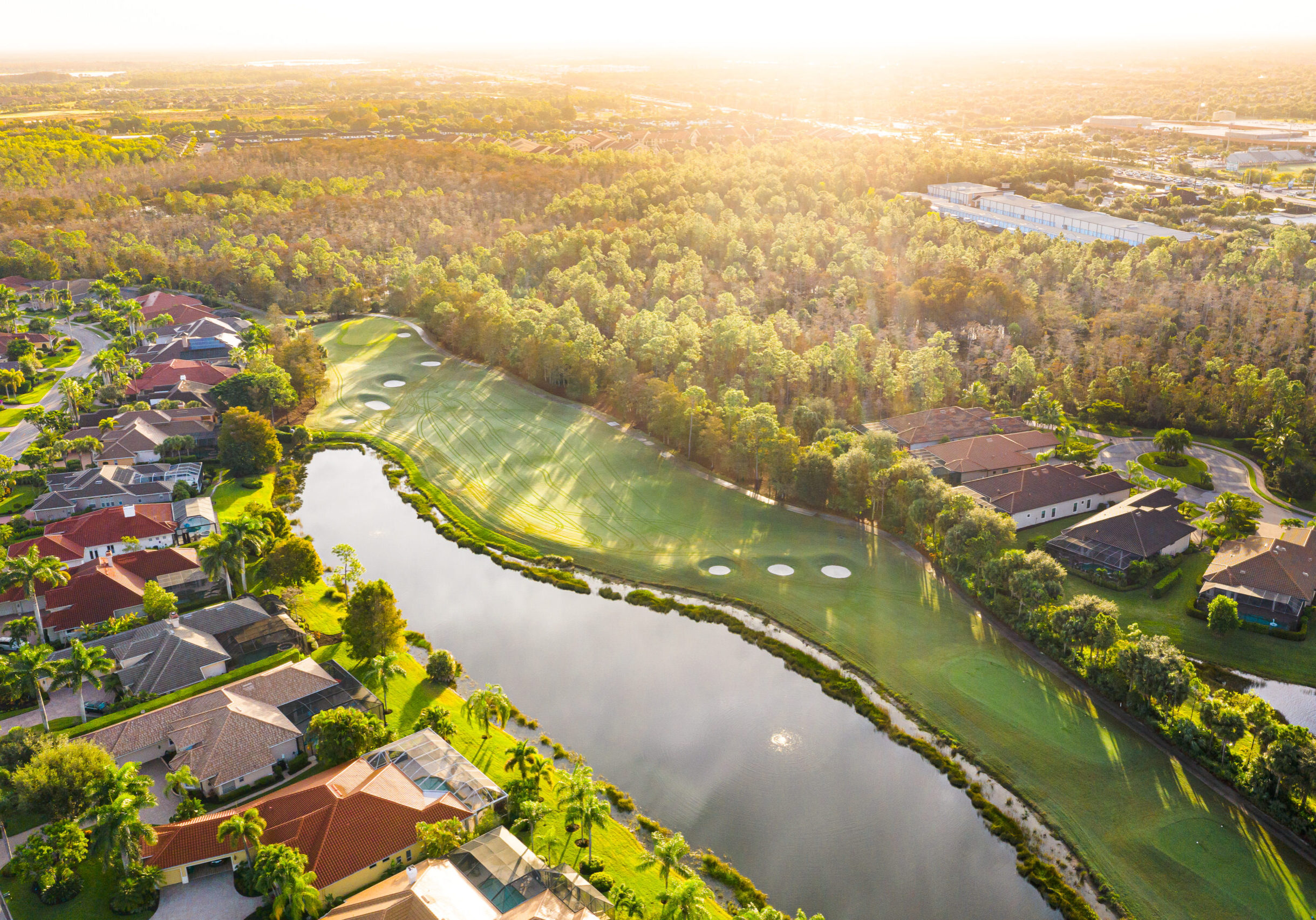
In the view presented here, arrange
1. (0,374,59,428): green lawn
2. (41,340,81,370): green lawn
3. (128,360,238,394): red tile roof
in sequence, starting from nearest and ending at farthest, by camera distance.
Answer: (0,374,59,428): green lawn < (128,360,238,394): red tile roof < (41,340,81,370): green lawn

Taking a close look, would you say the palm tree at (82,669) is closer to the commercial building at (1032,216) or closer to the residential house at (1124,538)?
the residential house at (1124,538)

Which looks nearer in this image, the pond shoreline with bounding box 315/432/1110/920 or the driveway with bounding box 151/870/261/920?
the driveway with bounding box 151/870/261/920

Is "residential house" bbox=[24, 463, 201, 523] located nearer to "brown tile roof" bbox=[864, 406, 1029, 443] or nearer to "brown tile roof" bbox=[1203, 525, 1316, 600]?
"brown tile roof" bbox=[864, 406, 1029, 443]

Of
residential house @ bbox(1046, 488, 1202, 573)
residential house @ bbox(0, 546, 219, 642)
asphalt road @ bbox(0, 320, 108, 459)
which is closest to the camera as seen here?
residential house @ bbox(0, 546, 219, 642)

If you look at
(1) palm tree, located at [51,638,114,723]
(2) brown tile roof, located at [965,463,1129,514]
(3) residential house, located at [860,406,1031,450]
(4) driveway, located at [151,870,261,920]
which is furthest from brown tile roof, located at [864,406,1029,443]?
(4) driveway, located at [151,870,261,920]

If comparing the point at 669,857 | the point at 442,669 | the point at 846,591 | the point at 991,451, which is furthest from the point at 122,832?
the point at 991,451

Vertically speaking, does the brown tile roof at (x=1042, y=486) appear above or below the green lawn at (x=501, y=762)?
above

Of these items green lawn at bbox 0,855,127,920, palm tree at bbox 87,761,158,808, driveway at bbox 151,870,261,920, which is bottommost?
driveway at bbox 151,870,261,920

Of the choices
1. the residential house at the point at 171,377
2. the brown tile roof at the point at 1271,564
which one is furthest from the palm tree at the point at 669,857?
the residential house at the point at 171,377
